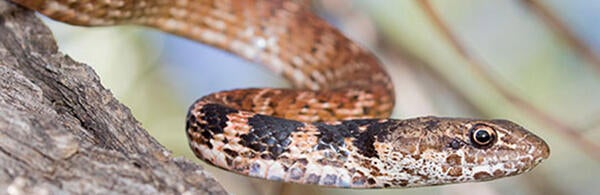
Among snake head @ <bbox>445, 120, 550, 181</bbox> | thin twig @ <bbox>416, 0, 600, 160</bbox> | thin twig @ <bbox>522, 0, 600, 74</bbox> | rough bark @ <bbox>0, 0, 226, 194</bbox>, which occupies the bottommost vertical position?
rough bark @ <bbox>0, 0, 226, 194</bbox>

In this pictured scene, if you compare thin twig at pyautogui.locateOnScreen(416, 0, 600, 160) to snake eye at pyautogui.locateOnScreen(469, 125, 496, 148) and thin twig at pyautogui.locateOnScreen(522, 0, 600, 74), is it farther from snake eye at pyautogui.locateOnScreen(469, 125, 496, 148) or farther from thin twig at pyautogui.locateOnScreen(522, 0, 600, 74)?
snake eye at pyautogui.locateOnScreen(469, 125, 496, 148)

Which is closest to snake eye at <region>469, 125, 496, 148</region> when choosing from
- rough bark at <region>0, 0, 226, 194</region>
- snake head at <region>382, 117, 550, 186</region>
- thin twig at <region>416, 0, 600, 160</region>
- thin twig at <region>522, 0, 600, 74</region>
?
snake head at <region>382, 117, 550, 186</region>

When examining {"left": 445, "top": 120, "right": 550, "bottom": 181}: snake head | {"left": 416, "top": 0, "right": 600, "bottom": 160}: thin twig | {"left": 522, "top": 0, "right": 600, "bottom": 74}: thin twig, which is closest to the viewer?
{"left": 445, "top": 120, "right": 550, "bottom": 181}: snake head

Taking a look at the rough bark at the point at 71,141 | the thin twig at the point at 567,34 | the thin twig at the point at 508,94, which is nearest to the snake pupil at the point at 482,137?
the rough bark at the point at 71,141

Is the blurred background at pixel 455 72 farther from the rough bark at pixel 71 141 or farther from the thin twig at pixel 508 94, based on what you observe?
the rough bark at pixel 71 141

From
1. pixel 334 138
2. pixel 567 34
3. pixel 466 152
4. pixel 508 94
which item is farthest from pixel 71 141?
pixel 567 34

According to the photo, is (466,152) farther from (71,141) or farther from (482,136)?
(71,141)

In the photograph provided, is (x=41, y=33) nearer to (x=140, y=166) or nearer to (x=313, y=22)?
(x=140, y=166)
